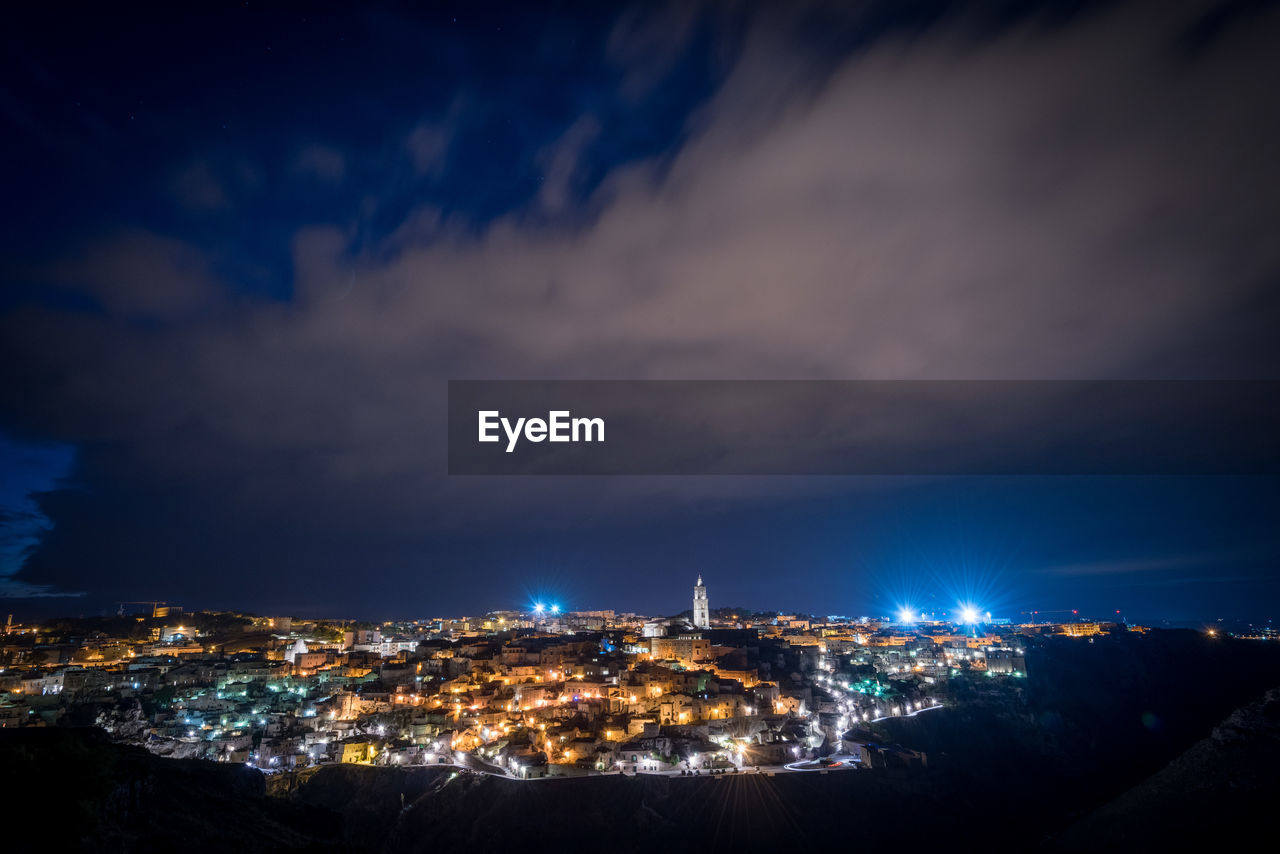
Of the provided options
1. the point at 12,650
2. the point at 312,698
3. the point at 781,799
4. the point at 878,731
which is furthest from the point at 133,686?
the point at 878,731

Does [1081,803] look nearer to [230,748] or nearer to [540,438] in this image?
[540,438]

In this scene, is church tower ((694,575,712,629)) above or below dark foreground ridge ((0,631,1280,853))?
above

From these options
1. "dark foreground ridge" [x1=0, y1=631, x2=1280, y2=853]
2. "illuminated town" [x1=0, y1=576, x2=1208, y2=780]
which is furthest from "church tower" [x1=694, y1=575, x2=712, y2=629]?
"dark foreground ridge" [x1=0, y1=631, x2=1280, y2=853]

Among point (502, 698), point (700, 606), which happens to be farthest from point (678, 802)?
point (700, 606)

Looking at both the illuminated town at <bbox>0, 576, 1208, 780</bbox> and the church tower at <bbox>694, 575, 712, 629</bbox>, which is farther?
the church tower at <bbox>694, 575, 712, 629</bbox>

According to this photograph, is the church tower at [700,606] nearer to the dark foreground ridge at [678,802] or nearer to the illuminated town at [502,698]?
the illuminated town at [502,698]

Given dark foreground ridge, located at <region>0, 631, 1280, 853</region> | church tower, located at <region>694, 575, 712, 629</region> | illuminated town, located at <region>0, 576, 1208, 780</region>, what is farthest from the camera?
church tower, located at <region>694, 575, 712, 629</region>

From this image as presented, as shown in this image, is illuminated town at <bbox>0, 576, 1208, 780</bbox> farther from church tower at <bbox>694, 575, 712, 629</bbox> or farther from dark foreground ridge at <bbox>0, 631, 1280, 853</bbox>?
→ church tower at <bbox>694, 575, 712, 629</bbox>

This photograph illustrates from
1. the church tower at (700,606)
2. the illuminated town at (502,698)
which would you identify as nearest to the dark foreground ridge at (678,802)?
the illuminated town at (502,698)
